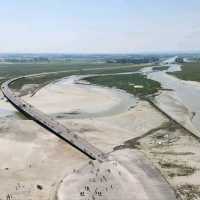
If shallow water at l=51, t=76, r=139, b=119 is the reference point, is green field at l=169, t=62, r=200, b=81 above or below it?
below

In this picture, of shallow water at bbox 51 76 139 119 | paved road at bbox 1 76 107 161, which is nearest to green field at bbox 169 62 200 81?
shallow water at bbox 51 76 139 119

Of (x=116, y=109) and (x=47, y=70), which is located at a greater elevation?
(x=116, y=109)

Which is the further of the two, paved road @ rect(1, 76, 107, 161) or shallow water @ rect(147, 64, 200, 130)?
shallow water @ rect(147, 64, 200, 130)

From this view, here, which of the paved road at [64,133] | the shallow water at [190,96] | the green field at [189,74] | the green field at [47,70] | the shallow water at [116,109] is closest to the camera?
the paved road at [64,133]

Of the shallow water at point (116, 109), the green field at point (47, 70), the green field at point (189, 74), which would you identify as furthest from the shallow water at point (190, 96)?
the green field at point (47, 70)

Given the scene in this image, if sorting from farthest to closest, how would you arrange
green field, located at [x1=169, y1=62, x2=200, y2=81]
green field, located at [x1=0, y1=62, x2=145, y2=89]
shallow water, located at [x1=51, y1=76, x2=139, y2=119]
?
1. green field, located at [x1=169, y1=62, x2=200, y2=81]
2. green field, located at [x1=0, y1=62, x2=145, y2=89]
3. shallow water, located at [x1=51, y1=76, x2=139, y2=119]

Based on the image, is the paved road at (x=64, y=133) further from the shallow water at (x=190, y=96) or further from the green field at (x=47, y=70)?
the green field at (x=47, y=70)

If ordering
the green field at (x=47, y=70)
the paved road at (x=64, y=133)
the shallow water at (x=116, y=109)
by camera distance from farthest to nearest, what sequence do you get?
the green field at (x=47, y=70)
the shallow water at (x=116, y=109)
the paved road at (x=64, y=133)

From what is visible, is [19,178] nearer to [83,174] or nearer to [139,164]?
[83,174]

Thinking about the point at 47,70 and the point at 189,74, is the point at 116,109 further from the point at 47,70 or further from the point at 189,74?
the point at 47,70

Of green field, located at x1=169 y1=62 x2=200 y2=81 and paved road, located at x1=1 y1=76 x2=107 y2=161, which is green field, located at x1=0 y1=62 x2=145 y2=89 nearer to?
green field, located at x1=169 y1=62 x2=200 y2=81

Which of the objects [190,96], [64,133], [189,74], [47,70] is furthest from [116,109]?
[47,70]
